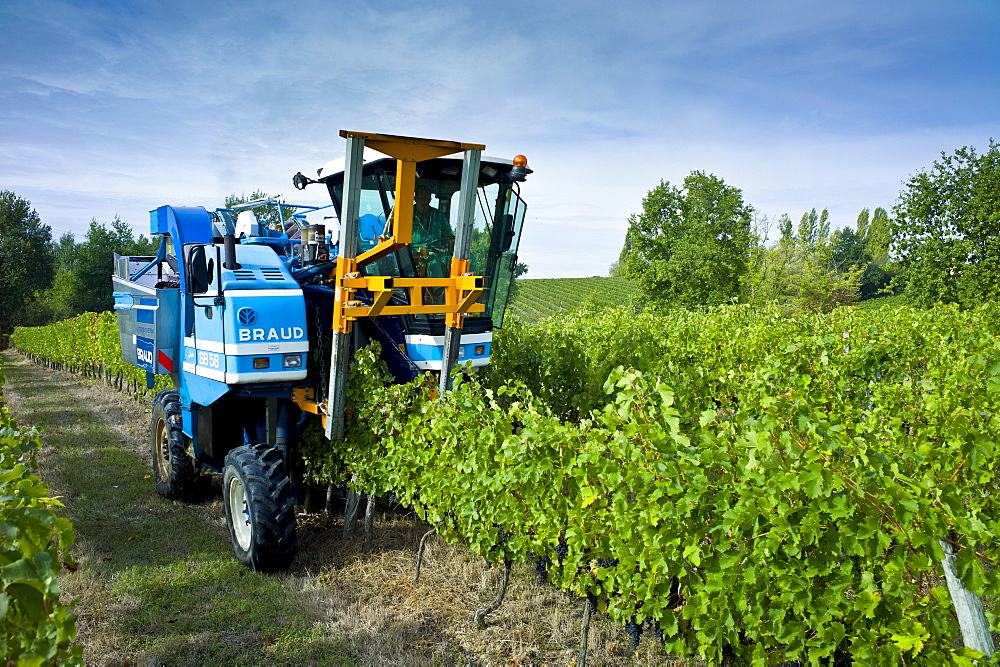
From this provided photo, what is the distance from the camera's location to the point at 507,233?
5559 millimetres

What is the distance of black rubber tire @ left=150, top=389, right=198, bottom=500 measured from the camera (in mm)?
6215

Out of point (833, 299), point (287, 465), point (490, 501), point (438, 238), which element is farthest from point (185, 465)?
point (833, 299)

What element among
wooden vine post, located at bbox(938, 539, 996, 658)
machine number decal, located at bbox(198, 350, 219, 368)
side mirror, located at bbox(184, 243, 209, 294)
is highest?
side mirror, located at bbox(184, 243, 209, 294)

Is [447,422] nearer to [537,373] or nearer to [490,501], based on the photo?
[490,501]

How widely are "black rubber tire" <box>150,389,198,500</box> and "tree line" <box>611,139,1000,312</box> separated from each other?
25.8m

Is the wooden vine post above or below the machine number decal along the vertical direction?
below

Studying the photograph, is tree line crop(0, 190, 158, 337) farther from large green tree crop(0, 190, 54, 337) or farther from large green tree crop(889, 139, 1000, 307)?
large green tree crop(889, 139, 1000, 307)

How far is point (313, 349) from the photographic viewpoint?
536 cm

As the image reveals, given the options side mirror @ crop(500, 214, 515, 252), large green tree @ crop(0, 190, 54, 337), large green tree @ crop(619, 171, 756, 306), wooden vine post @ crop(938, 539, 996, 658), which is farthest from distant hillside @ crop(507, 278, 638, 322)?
wooden vine post @ crop(938, 539, 996, 658)

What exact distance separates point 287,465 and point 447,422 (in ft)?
6.62

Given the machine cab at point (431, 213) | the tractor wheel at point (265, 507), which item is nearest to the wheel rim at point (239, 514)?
the tractor wheel at point (265, 507)

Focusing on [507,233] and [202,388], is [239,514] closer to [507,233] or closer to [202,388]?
[202,388]

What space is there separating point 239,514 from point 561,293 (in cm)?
5000

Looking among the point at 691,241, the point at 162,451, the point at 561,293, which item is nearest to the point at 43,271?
the point at 561,293
